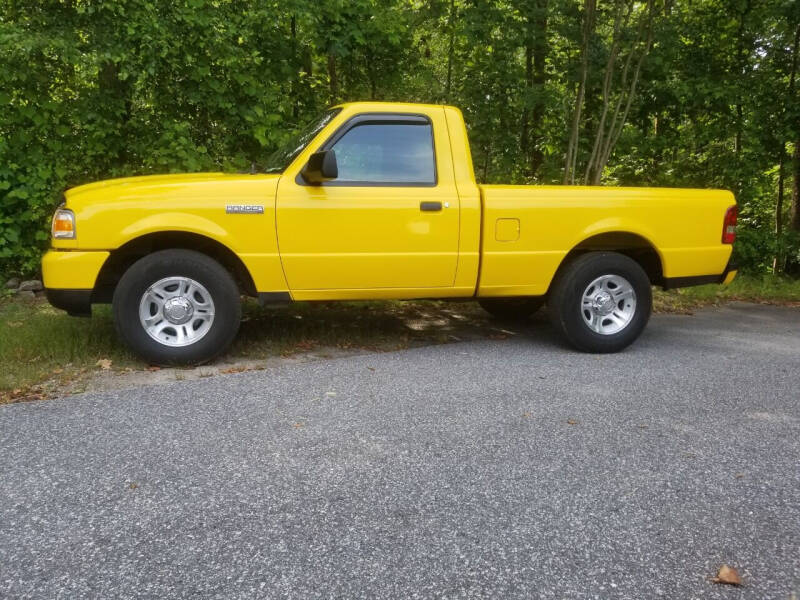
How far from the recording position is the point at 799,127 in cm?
1044

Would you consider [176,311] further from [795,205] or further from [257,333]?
[795,205]

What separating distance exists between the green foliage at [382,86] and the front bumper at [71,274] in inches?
120

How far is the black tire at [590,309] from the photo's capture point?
5375 millimetres

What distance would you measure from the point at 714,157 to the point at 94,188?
1050cm

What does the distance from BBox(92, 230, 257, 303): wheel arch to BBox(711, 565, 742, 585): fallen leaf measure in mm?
3701

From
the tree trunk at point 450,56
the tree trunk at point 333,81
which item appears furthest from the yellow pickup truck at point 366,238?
the tree trunk at point 450,56

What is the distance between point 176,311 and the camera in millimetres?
4711

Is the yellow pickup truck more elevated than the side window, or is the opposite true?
the side window

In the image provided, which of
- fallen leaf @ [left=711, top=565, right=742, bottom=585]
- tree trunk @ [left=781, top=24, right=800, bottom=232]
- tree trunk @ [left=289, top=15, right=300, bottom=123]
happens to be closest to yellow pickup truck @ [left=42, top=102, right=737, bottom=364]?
fallen leaf @ [left=711, top=565, right=742, bottom=585]

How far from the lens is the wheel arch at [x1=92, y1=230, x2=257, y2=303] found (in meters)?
4.75

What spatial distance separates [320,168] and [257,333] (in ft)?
6.46

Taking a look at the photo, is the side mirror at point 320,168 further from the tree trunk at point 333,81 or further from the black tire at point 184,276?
the tree trunk at point 333,81

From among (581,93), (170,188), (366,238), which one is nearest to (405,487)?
(366,238)

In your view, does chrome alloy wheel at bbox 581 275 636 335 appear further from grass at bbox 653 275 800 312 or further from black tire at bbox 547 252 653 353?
grass at bbox 653 275 800 312
